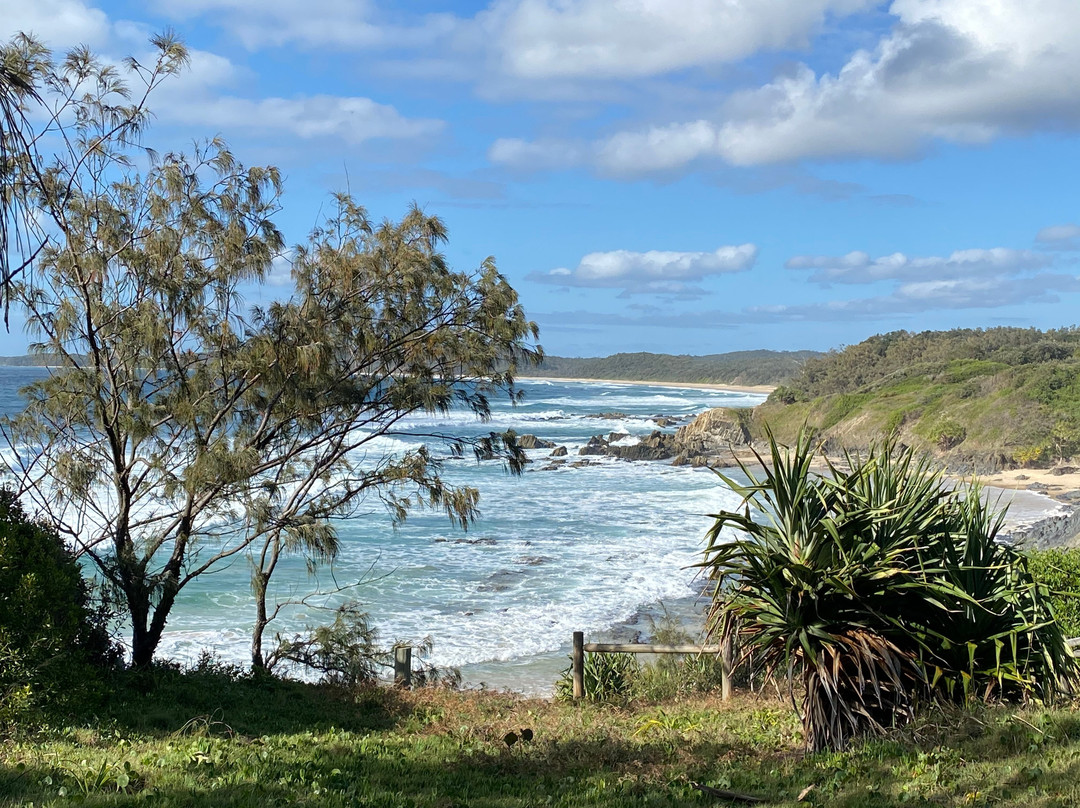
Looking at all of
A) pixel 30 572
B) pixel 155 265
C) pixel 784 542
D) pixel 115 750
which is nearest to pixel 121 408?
pixel 155 265

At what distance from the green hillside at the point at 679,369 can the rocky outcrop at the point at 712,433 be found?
8696cm

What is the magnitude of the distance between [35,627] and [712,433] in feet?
160

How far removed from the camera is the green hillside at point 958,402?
139 ft

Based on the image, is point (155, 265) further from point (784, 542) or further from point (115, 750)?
point (784, 542)

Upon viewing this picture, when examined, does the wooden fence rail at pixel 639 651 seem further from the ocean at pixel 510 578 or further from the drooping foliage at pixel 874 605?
the drooping foliage at pixel 874 605

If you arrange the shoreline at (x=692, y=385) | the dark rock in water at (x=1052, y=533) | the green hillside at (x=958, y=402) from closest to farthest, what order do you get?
the dark rock in water at (x=1052, y=533), the green hillside at (x=958, y=402), the shoreline at (x=692, y=385)

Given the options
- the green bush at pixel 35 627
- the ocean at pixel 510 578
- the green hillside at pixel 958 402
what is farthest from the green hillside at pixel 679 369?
the green bush at pixel 35 627

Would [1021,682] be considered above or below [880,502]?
below

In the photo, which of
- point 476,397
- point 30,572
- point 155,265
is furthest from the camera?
point 476,397

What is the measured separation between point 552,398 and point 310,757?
99.3m

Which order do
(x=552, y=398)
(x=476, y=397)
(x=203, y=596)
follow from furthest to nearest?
1. (x=552, y=398)
2. (x=203, y=596)
3. (x=476, y=397)

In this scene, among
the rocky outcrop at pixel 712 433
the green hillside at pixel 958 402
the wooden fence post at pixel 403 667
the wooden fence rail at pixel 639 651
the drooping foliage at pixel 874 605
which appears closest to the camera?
the drooping foliage at pixel 874 605

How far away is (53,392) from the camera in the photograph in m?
10.8

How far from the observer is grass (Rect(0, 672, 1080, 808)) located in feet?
16.1
